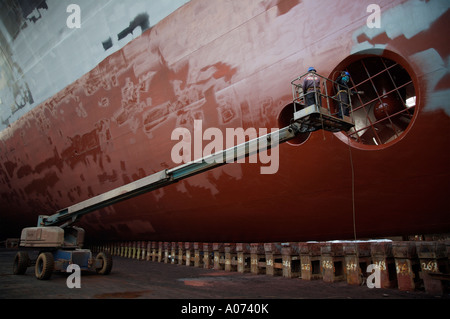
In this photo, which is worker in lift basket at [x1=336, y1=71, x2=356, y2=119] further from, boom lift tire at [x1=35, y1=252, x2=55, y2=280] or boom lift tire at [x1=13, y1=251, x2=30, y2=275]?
boom lift tire at [x1=13, y1=251, x2=30, y2=275]

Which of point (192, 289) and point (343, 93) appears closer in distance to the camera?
point (343, 93)

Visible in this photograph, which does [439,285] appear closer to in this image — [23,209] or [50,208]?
[50,208]

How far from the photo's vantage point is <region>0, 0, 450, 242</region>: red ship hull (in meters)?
4.09

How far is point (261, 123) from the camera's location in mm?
5129

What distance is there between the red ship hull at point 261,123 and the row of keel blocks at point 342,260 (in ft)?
0.80

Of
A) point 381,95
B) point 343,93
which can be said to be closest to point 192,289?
point 343,93

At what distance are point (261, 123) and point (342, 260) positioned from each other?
2637 mm

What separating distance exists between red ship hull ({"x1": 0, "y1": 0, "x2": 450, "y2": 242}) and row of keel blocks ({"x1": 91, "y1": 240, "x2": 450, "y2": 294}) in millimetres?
245

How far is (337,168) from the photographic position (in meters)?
4.66

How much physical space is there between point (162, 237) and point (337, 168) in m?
5.23

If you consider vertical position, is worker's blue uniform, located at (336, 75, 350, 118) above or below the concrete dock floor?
above

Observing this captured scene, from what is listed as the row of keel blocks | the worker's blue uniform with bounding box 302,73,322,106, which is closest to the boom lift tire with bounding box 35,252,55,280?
the row of keel blocks

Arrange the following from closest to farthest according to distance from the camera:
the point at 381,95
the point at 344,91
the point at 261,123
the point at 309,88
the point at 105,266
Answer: the point at 309,88
the point at 344,91
the point at 261,123
the point at 381,95
the point at 105,266

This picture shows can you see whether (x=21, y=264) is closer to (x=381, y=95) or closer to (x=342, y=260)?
(x=342, y=260)
